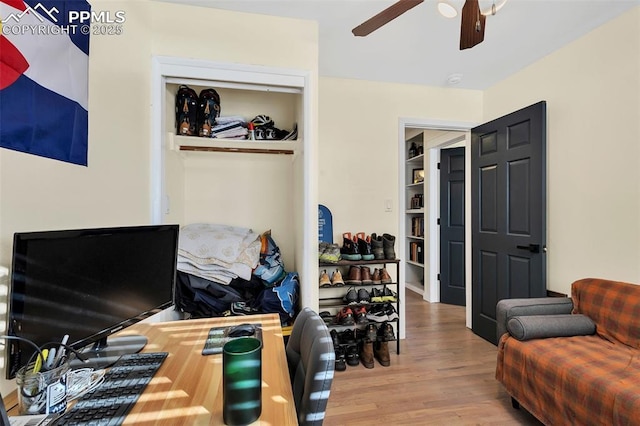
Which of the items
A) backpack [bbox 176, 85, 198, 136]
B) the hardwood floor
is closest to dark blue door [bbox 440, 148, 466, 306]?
the hardwood floor

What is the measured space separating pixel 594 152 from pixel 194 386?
2.79 m

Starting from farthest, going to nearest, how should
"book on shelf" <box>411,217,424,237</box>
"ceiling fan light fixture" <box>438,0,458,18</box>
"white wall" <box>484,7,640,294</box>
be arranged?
"book on shelf" <box>411,217,424,237</box> → "white wall" <box>484,7,640,294</box> → "ceiling fan light fixture" <box>438,0,458,18</box>

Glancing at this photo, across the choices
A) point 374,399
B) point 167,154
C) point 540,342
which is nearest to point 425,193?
point 540,342

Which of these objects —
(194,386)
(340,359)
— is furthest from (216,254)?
(340,359)

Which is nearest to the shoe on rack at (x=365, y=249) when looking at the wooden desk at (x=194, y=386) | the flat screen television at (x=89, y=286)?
the wooden desk at (x=194, y=386)

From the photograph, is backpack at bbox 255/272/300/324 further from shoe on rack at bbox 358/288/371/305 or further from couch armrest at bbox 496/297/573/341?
couch armrest at bbox 496/297/573/341

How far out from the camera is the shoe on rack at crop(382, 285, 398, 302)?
2.53 meters

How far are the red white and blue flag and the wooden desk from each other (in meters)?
0.74

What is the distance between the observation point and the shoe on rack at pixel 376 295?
99.0 inches

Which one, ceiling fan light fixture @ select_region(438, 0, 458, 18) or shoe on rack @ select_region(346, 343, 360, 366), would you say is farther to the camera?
shoe on rack @ select_region(346, 343, 360, 366)

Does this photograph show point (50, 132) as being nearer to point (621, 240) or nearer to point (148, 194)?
point (148, 194)

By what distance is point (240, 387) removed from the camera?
67cm

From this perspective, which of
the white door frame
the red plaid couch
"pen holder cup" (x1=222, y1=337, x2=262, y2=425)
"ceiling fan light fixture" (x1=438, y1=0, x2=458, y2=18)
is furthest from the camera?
the white door frame

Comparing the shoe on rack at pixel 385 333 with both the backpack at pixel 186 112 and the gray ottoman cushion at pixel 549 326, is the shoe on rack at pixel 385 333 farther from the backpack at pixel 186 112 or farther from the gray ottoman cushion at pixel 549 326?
the backpack at pixel 186 112
